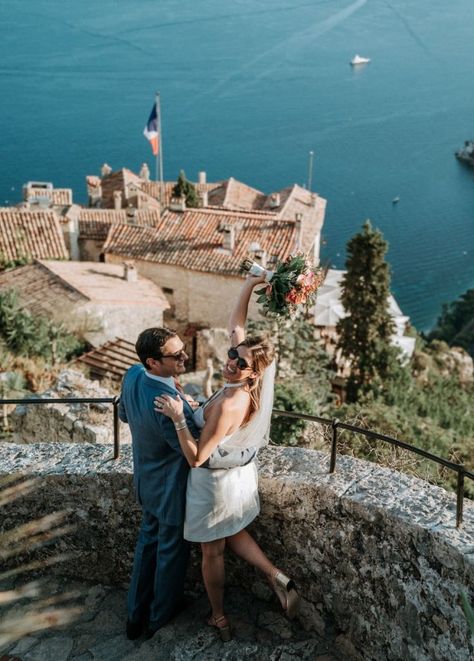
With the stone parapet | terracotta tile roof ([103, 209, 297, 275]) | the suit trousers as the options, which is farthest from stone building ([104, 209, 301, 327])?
the suit trousers

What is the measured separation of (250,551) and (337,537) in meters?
0.46

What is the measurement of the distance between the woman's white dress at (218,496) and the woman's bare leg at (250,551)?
0.13 meters

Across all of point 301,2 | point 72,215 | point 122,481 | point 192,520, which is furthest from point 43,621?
point 301,2

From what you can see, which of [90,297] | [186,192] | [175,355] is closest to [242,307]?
[175,355]

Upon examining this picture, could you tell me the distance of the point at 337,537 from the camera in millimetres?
3889

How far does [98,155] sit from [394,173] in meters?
31.1

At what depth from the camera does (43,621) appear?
4.12m

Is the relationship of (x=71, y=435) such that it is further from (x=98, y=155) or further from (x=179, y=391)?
(x=98, y=155)

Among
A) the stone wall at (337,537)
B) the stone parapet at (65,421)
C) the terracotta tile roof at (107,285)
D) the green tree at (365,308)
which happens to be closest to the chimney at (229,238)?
the terracotta tile roof at (107,285)

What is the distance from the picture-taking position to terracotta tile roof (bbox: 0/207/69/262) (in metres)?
28.4

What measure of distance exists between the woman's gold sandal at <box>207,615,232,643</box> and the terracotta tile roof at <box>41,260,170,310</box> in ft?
63.3

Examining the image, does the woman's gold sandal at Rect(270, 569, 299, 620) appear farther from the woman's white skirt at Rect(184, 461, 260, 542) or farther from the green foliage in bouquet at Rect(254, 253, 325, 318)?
the green foliage in bouquet at Rect(254, 253, 325, 318)

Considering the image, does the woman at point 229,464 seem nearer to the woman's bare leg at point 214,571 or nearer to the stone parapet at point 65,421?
the woman's bare leg at point 214,571

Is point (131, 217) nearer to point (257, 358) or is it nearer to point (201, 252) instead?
point (201, 252)
